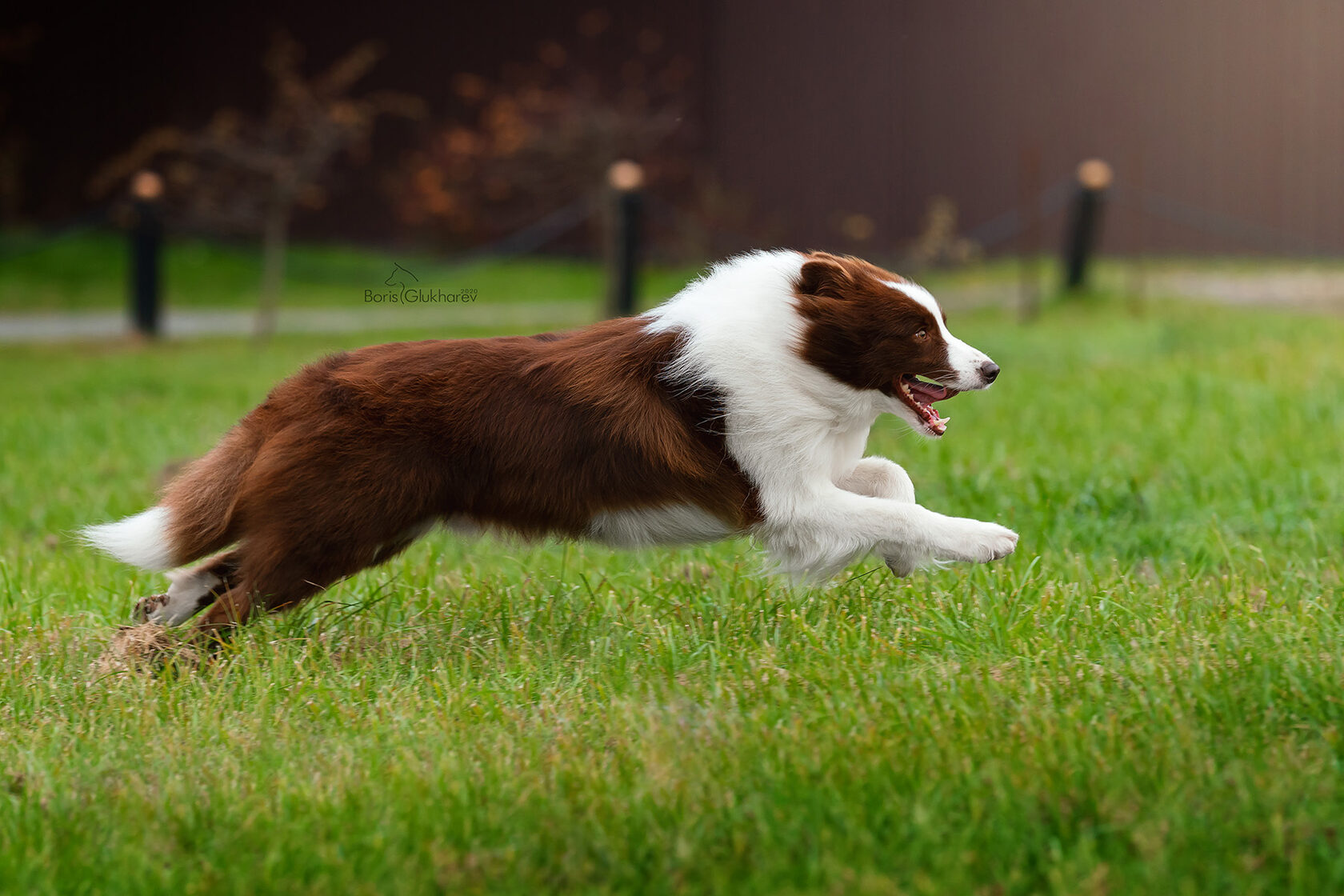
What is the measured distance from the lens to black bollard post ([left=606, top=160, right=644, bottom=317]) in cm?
1098

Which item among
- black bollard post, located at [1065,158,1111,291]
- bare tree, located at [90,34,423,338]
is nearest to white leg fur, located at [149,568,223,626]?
bare tree, located at [90,34,423,338]

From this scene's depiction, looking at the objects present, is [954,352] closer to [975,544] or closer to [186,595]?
[975,544]

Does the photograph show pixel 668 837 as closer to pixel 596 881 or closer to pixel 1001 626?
pixel 596 881

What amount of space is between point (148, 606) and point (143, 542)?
276mm

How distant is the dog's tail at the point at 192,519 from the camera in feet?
11.0

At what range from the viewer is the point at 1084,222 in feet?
42.5

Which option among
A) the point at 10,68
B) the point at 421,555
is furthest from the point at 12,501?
the point at 10,68

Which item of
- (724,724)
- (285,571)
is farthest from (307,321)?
(724,724)

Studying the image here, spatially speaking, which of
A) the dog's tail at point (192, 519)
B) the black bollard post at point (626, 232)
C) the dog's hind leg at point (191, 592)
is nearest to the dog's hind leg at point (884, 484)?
the dog's tail at point (192, 519)

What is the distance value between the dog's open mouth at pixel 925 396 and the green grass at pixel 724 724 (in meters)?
0.49

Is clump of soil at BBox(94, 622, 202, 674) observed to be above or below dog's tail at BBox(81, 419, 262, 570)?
below

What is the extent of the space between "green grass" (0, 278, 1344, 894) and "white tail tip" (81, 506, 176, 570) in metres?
0.30

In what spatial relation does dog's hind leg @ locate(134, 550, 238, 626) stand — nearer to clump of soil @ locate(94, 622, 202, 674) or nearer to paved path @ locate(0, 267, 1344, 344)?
clump of soil @ locate(94, 622, 202, 674)

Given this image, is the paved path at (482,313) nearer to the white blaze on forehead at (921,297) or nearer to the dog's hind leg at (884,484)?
the dog's hind leg at (884,484)
